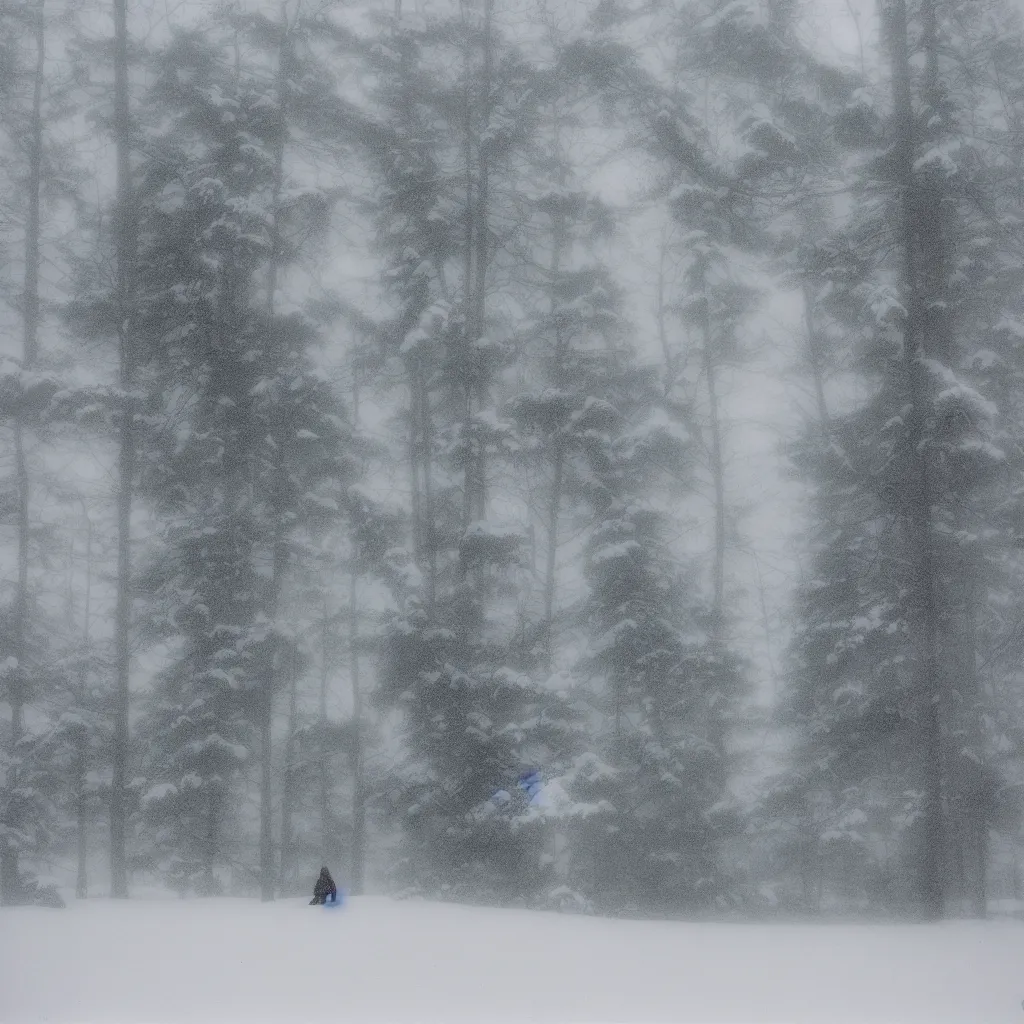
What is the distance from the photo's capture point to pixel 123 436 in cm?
1349

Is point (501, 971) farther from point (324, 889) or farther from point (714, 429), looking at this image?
point (714, 429)

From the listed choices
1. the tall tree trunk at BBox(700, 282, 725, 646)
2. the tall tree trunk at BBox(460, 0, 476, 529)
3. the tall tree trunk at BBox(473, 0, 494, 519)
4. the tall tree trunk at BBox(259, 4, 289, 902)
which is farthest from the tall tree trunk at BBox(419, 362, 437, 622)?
the tall tree trunk at BBox(700, 282, 725, 646)

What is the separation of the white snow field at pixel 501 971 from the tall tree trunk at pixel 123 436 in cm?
319

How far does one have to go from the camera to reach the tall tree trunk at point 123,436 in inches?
512

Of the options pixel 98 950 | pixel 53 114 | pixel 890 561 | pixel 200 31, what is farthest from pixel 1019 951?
pixel 53 114

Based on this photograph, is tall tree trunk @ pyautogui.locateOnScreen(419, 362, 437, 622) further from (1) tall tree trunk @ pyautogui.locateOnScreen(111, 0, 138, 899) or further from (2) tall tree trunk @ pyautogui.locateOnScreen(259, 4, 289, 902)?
(1) tall tree trunk @ pyautogui.locateOnScreen(111, 0, 138, 899)

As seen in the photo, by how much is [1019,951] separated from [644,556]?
5.84 metres

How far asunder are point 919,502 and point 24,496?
12420 millimetres

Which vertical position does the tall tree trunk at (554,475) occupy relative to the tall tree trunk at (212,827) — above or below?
above

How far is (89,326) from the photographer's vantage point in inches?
546

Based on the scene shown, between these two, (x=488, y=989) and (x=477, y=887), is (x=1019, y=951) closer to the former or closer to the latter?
(x=488, y=989)

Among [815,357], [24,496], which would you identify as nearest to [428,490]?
[24,496]

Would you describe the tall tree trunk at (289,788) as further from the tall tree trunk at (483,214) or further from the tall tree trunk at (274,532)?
the tall tree trunk at (483,214)

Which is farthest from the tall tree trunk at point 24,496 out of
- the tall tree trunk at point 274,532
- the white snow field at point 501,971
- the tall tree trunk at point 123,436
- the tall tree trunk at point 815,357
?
the tall tree trunk at point 815,357
